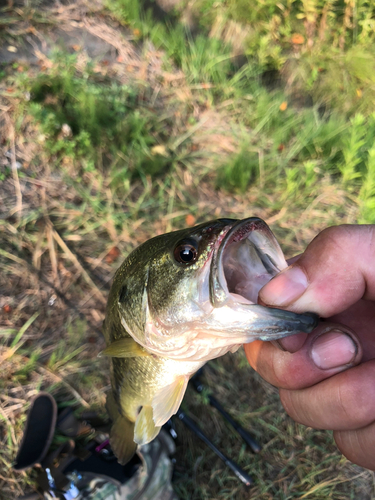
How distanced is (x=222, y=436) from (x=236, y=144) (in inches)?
117

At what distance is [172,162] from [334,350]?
2.62 meters

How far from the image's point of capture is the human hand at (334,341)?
3.82 ft

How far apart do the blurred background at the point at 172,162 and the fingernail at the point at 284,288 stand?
1.80m

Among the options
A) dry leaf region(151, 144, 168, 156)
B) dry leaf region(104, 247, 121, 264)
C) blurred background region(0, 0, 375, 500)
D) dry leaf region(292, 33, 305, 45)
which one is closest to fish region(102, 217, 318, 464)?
blurred background region(0, 0, 375, 500)

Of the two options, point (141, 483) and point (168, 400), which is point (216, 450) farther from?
point (168, 400)

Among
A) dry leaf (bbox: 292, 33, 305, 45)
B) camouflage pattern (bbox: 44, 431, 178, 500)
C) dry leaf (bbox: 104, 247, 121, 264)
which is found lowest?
camouflage pattern (bbox: 44, 431, 178, 500)

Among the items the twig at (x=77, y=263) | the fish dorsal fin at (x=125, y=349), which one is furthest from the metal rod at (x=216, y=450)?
the fish dorsal fin at (x=125, y=349)

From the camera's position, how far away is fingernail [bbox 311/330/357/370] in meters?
1.24

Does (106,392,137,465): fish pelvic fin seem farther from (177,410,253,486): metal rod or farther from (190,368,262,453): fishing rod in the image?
(190,368,262,453): fishing rod

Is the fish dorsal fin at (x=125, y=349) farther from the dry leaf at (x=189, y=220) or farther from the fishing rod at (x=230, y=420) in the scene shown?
the dry leaf at (x=189, y=220)

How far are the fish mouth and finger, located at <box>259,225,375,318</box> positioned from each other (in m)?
0.10

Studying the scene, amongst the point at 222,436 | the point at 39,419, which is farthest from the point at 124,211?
the point at 222,436

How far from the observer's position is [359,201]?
3.47 m

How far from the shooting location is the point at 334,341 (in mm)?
1241
